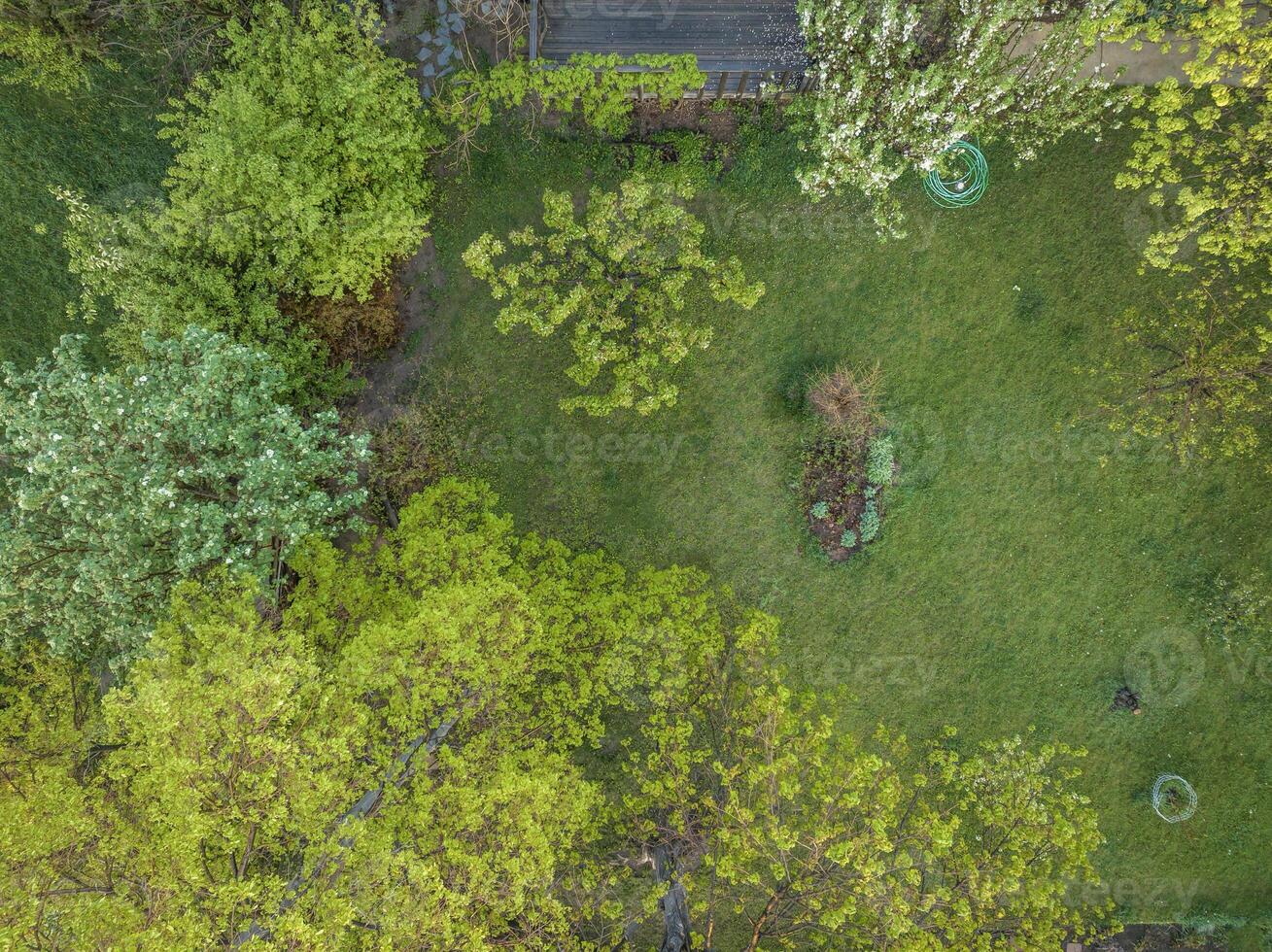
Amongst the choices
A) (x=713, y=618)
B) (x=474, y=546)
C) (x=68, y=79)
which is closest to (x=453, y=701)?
(x=474, y=546)

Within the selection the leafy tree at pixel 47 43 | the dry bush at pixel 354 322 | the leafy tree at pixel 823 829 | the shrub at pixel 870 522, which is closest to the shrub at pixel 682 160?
the dry bush at pixel 354 322

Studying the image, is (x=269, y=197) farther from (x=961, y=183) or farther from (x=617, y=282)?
(x=961, y=183)

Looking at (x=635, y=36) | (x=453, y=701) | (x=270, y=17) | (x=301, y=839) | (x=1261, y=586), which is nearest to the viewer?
(x=301, y=839)

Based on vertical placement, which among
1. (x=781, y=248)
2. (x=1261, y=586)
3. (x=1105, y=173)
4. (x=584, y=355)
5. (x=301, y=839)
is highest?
(x=1105, y=173)

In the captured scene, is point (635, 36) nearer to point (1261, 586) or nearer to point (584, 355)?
point (584, 355)

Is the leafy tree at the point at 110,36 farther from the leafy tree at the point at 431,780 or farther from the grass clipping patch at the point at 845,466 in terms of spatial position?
the grass clipping patch at the point at 845,466
